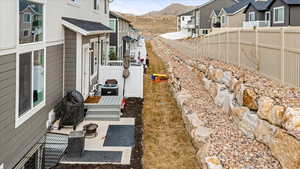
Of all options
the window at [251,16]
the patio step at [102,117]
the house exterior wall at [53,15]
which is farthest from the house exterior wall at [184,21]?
the patio step at [102,117]

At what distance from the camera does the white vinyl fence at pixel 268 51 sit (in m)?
7.50

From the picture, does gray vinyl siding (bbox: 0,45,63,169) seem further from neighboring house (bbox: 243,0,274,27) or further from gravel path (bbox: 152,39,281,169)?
neighboring house (bbox: 243,0,274,27)

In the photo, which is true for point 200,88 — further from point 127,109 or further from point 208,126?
point 208,126

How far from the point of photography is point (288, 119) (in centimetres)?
590

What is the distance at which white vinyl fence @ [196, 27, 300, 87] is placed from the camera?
295 inches

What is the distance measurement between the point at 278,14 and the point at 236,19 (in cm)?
1386

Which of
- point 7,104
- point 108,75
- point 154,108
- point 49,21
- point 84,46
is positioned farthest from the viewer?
point 108,75

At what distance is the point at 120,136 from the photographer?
9.29 meters

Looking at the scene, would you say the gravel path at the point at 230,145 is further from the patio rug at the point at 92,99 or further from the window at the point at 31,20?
the window at the point at 31,20

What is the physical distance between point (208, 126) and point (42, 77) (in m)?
5.22

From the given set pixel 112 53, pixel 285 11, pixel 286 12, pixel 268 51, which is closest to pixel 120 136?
pixel 268 51

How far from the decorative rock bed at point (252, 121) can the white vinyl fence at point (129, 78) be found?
3282 millimetres

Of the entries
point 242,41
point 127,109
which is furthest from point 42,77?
point 242,41

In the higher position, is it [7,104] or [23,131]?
[7,104]
